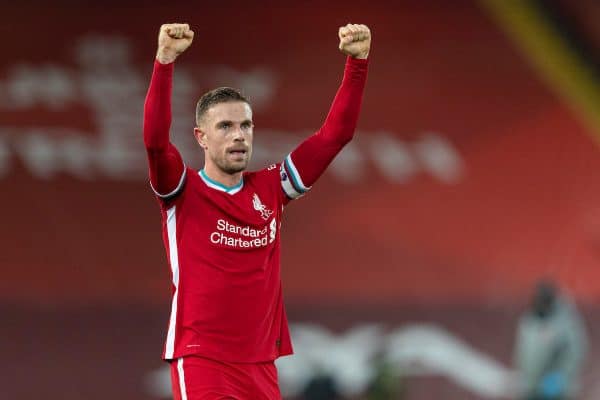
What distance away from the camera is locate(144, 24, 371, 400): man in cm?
409

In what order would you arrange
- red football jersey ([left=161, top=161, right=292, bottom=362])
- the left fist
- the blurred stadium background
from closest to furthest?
red football jersey ([left=161, top=161, right=292, bottom=362]) → the left fist → the blurred stadium background

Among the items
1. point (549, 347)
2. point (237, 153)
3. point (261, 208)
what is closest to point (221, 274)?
point (261, 208)

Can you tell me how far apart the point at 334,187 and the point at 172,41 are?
4.84 meters

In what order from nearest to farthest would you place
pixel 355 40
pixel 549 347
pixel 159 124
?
pixel 159 124 → pixel 355 40 → pixel 549 347

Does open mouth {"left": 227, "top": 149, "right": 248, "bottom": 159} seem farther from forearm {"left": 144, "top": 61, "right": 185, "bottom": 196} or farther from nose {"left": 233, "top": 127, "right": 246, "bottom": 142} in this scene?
forearm {"left": 144, "top": 61, "right": 185, "bottom": 196}

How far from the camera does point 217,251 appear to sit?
4207 mm

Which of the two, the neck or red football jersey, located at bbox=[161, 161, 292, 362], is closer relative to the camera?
red football jersey, located at bbox=[161, 161, 292, 362]

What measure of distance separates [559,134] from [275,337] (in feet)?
17.2

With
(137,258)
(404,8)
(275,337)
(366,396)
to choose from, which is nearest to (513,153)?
(404,8)

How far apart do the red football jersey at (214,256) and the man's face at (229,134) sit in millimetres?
123

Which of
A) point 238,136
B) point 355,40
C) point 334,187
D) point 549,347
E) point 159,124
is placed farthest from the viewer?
point 334,187

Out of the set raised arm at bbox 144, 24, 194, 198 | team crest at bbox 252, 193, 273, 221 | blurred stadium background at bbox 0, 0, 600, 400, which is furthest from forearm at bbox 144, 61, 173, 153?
blurred stadium background at bbox 0, 0, 600, 400

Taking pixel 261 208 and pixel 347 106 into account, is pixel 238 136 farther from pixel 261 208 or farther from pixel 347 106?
pixel 347 106

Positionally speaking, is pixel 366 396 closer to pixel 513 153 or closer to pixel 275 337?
pixel 513 153
